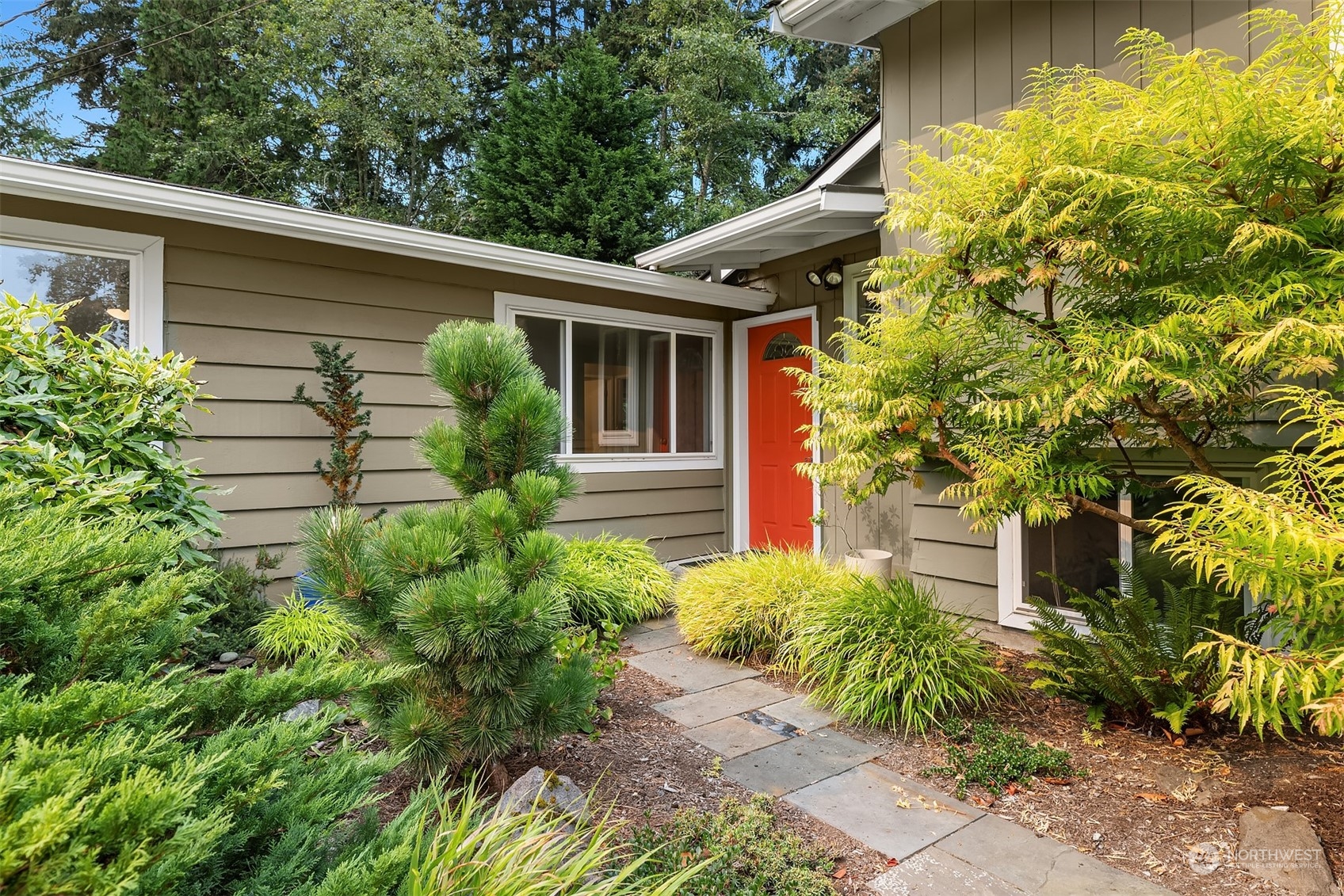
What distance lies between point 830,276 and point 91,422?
188 inches

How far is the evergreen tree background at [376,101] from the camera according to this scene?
1115 centimetres

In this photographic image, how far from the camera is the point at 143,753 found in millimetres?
940

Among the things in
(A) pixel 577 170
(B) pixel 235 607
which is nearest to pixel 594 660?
(B) pixel 235 607

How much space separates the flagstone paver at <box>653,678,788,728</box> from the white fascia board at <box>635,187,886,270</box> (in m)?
2.97

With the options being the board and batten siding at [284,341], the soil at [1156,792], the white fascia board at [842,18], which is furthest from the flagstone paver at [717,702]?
the white fascia board at [842,18]

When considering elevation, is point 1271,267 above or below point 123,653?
above

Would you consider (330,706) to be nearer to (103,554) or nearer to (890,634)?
(103,554)

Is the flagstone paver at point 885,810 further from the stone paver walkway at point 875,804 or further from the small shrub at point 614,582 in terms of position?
the small shrub at point 614,582

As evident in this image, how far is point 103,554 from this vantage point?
4.15ft

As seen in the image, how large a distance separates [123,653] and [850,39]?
4.91 m

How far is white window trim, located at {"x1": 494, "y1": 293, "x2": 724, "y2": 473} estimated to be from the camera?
209 inches

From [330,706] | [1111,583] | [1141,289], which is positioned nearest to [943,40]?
[1141,289]

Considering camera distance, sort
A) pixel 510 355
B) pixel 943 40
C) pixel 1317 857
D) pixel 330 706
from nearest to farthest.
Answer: pixel 330 706 < pixel 1317 857 < pixel 510 355 < pixel 943 40

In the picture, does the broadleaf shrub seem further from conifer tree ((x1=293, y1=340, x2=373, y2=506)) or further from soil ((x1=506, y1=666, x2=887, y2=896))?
soil ((x1=506, y1=666, x2=887, y2=896))
